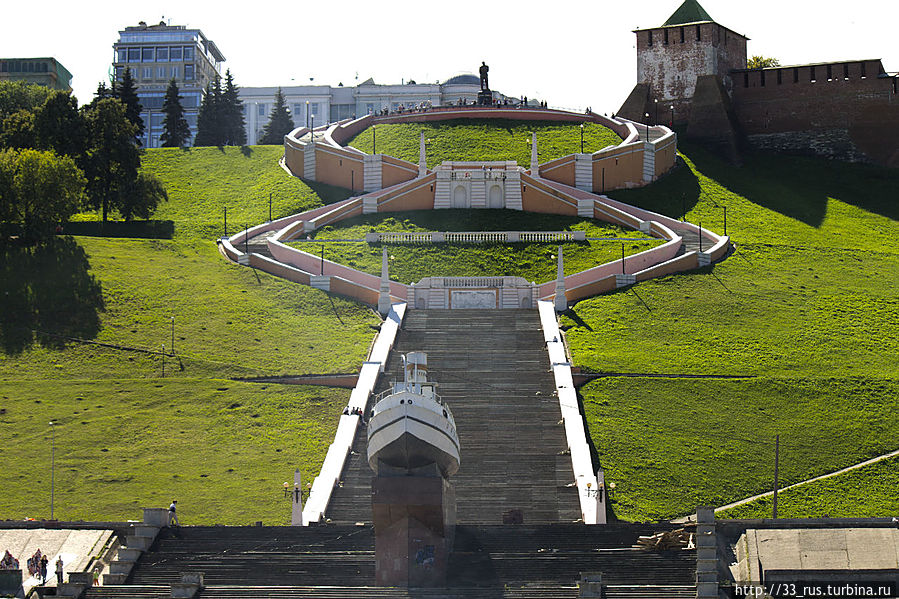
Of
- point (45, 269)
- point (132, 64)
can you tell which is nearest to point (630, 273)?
point (45, 269)

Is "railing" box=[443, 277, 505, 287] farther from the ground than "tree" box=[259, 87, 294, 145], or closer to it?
closer to it

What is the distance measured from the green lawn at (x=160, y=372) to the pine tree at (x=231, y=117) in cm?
2875

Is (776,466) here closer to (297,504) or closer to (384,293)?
(297,504)

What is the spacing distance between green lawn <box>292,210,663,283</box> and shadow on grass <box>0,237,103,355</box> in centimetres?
974

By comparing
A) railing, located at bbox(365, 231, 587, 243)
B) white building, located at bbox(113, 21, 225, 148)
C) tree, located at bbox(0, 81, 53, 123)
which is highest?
white building, located at bbox(113, 21, 225, 148)

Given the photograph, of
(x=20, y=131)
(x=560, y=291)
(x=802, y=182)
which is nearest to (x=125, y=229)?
(x=20, y=131)

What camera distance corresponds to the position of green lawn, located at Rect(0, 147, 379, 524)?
3616cm

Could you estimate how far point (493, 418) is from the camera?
4009cm

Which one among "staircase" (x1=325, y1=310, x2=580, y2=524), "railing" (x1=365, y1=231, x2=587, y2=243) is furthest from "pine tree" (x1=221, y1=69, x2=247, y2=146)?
"staircase" (x1=325, y1=310, x2=580, y2=524)

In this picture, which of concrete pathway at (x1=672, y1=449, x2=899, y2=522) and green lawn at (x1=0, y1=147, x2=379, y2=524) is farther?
green lawn at (x1=0, y1=147, x2=379, y2=524)

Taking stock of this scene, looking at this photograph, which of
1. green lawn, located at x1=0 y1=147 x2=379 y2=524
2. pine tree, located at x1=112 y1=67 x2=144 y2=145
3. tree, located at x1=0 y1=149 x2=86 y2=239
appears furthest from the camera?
pine tree, located at x1=112 y1=67 x2=144 y2=145

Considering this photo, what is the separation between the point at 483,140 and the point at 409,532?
169ft

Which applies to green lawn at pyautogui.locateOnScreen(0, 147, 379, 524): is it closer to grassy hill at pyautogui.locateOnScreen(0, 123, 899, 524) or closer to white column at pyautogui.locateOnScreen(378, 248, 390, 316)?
grassy hill at pyautogui.locateOnScreen(0, 123, 899, 524)

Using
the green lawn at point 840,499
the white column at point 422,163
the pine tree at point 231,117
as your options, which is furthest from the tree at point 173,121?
Result: the green lawn at point 840,499
